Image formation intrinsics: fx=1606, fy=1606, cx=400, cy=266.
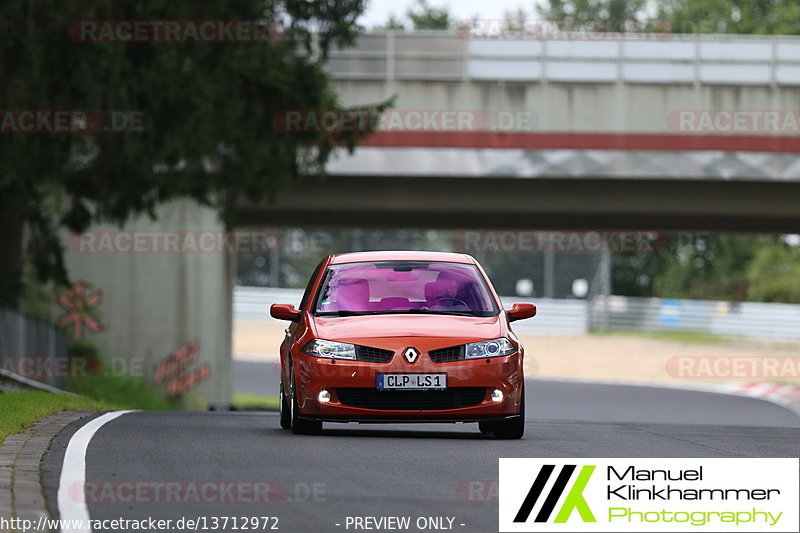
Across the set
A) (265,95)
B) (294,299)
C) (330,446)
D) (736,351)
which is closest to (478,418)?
(330,446)

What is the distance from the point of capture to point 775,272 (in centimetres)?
7881

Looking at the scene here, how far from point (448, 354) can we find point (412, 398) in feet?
1.42

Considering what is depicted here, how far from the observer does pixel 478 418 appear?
1235cm

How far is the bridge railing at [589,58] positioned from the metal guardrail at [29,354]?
856cm

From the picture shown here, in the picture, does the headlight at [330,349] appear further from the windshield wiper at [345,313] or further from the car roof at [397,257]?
the car roof at [397,257]

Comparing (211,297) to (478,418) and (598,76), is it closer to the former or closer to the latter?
(598,76)

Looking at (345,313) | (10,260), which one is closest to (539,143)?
(10,260)

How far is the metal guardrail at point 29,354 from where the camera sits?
2270cm

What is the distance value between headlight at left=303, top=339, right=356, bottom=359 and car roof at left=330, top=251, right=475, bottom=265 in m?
1.36

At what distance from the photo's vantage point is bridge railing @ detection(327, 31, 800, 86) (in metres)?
32.7

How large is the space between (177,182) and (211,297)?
9917 mm
